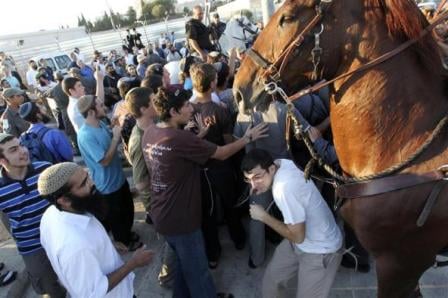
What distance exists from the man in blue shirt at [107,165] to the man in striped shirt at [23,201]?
2.36 feet

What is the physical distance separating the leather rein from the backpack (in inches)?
98.5

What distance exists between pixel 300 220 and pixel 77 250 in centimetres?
129

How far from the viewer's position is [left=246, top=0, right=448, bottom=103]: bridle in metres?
1.76

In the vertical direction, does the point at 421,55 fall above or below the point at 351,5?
below

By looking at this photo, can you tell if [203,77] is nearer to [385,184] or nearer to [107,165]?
[107,165]

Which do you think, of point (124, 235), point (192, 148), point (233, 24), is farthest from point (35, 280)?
point (233, 24)

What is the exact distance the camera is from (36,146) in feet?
11.3

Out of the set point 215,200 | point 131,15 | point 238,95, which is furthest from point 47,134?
point 131,15

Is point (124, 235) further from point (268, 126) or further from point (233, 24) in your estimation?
point (233, 24)

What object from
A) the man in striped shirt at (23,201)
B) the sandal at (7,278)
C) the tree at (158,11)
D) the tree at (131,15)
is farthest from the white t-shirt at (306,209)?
the tree at (158,11)

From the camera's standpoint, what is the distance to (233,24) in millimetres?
7426

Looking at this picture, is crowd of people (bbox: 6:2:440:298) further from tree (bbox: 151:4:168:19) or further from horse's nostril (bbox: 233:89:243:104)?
tree (bbox: 151:4:168:19)

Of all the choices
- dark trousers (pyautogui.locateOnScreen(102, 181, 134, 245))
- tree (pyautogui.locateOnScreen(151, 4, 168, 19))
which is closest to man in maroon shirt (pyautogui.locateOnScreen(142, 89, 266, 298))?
dark trousers (pyautogui.locateOnScreen(102, 181, 134, 245))

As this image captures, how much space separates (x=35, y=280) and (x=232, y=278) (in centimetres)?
173
